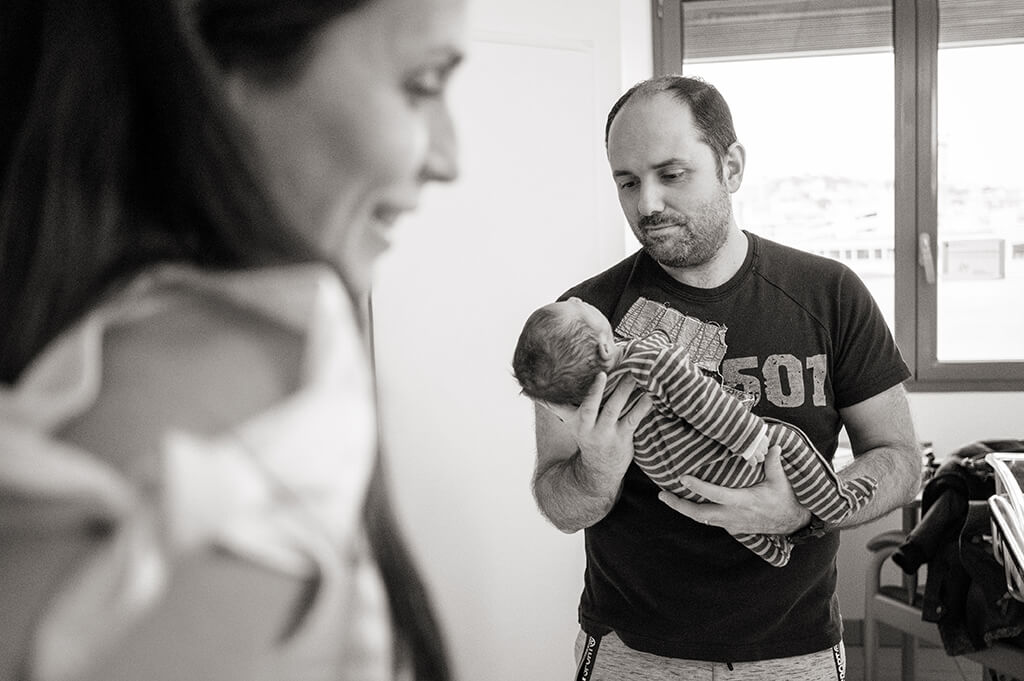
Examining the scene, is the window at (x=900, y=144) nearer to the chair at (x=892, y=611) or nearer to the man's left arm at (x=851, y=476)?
the chair at (x=892, y=611)

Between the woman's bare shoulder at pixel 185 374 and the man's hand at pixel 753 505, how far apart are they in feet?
4.29

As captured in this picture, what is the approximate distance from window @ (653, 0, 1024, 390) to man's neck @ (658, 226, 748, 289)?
8.04 feet

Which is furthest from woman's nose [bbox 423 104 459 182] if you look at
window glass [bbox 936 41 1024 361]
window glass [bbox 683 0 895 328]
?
window glass [bbox 936 41 1024 361]

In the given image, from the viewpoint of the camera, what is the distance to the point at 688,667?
153 cm

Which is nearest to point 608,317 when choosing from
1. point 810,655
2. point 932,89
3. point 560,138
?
point 810,655

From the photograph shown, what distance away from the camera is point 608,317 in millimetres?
1689

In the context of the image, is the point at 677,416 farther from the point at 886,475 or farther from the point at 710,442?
the point at 886,475

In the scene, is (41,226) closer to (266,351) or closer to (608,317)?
(266,351)

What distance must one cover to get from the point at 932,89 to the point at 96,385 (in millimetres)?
4169

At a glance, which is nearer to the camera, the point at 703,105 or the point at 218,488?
the point at 218,488

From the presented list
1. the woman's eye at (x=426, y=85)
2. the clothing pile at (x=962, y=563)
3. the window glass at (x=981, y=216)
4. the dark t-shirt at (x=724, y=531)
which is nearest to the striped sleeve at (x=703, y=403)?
the dark t-shirt at (x=724, y=531)

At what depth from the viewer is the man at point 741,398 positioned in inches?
60.2

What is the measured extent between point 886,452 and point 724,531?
33 cm

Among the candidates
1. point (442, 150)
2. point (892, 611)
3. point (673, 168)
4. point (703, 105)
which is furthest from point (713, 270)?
point (892, 611)
